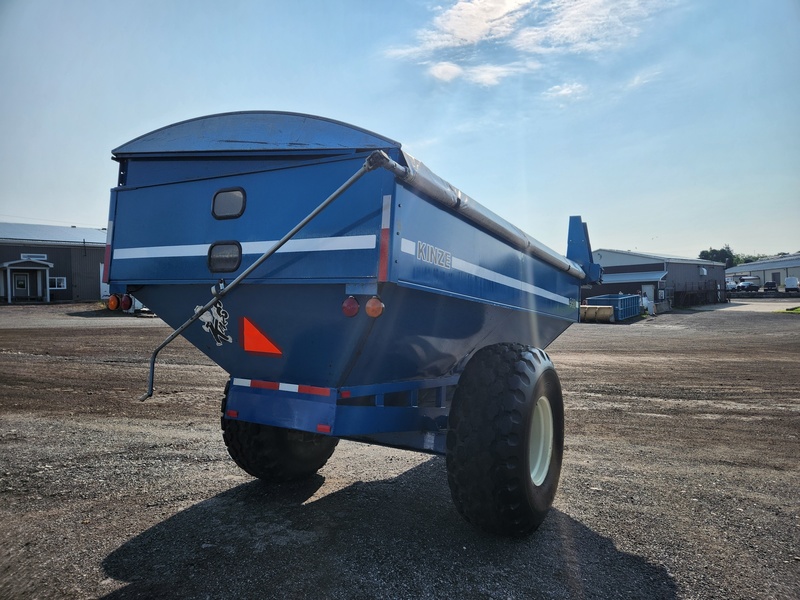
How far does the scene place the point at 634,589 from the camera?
2961 millimetres

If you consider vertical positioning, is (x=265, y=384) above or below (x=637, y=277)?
below

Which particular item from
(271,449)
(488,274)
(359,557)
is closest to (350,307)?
(488,274)

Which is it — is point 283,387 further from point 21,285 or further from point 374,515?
point 21,285

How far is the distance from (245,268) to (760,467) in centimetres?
485

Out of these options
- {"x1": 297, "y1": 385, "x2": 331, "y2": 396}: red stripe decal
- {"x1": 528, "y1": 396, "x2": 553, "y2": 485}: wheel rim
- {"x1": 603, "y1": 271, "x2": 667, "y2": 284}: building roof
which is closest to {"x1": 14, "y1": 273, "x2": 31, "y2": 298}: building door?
{"x1": 603, "y1": 271, "x2": 667, "y2": 284}: building roof

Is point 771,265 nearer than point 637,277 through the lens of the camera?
No

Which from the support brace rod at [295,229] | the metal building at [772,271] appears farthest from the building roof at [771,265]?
the support brace rod at [295,229]

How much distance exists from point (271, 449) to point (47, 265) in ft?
129

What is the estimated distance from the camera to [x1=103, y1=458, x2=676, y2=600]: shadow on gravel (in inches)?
114

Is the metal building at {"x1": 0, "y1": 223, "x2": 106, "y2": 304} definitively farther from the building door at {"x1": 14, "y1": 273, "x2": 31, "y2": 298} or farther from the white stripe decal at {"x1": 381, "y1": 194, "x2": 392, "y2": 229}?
the white stripe decal at {"x1": 381, "y1": 194, "x2": 392, "y2": 229}

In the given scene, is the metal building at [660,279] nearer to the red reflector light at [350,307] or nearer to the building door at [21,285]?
the building door at [21,285]

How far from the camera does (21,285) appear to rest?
1442 inches

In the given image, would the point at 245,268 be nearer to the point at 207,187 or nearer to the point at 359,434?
the point at 207,187

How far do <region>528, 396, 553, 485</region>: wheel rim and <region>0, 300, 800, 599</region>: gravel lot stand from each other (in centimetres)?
36
